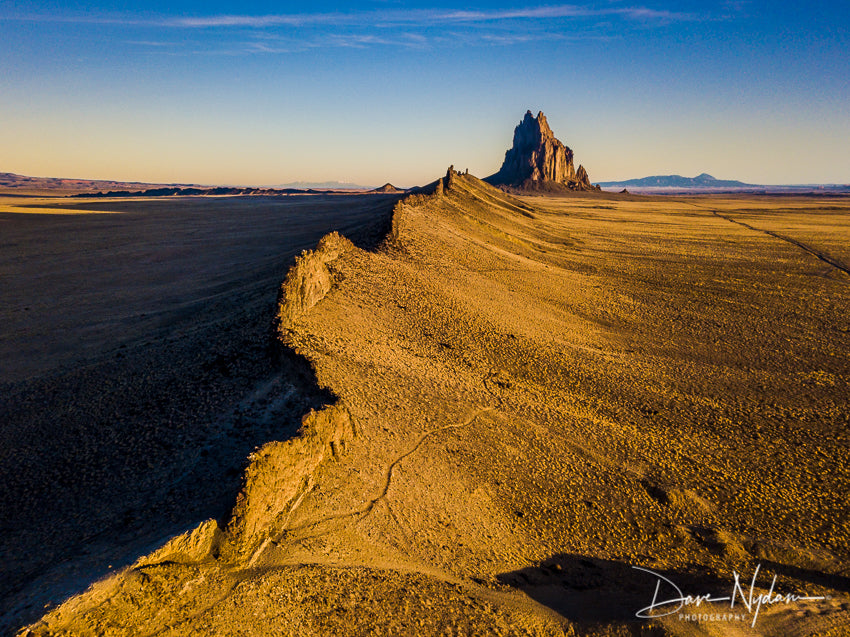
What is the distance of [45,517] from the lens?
7492 millimetres

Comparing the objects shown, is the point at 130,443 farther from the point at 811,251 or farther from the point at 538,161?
the point at 538,161

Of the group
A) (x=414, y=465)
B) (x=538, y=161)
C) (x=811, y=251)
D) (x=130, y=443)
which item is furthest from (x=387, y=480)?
(x=538, y=161)

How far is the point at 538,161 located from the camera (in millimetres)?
139250

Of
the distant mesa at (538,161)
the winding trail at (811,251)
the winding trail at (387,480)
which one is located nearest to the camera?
the winding trail at (387,480)

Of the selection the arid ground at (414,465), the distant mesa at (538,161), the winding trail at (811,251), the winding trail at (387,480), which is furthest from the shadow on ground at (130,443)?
the distant mesa at (538,161)

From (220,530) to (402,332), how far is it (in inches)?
337

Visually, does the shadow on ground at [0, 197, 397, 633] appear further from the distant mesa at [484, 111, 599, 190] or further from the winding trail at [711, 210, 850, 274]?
the distant mesa at [484, 111, 599, 190]

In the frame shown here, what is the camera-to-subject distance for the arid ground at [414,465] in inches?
241

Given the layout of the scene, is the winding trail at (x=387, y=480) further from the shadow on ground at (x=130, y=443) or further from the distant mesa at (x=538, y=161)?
the distant mesa at (x=538, y=161)

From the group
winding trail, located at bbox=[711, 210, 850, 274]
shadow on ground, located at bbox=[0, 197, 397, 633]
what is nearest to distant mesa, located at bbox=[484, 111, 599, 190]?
winding trail, located at bbox=[711, 210, 850, 274]

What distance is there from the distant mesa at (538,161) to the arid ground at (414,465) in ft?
413

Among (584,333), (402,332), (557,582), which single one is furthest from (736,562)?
(584,333)

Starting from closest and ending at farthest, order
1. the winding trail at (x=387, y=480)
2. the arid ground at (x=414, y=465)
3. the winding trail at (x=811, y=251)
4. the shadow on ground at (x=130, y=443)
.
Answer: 1. the arid ground at (x=414, y=465)
2. the shadow on ground at (x=130, y=443)
3. the winding trail at (x=387, y=480)
4. the winding trail at (x=811, y=251)

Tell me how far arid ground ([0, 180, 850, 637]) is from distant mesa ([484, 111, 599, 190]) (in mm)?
125901
